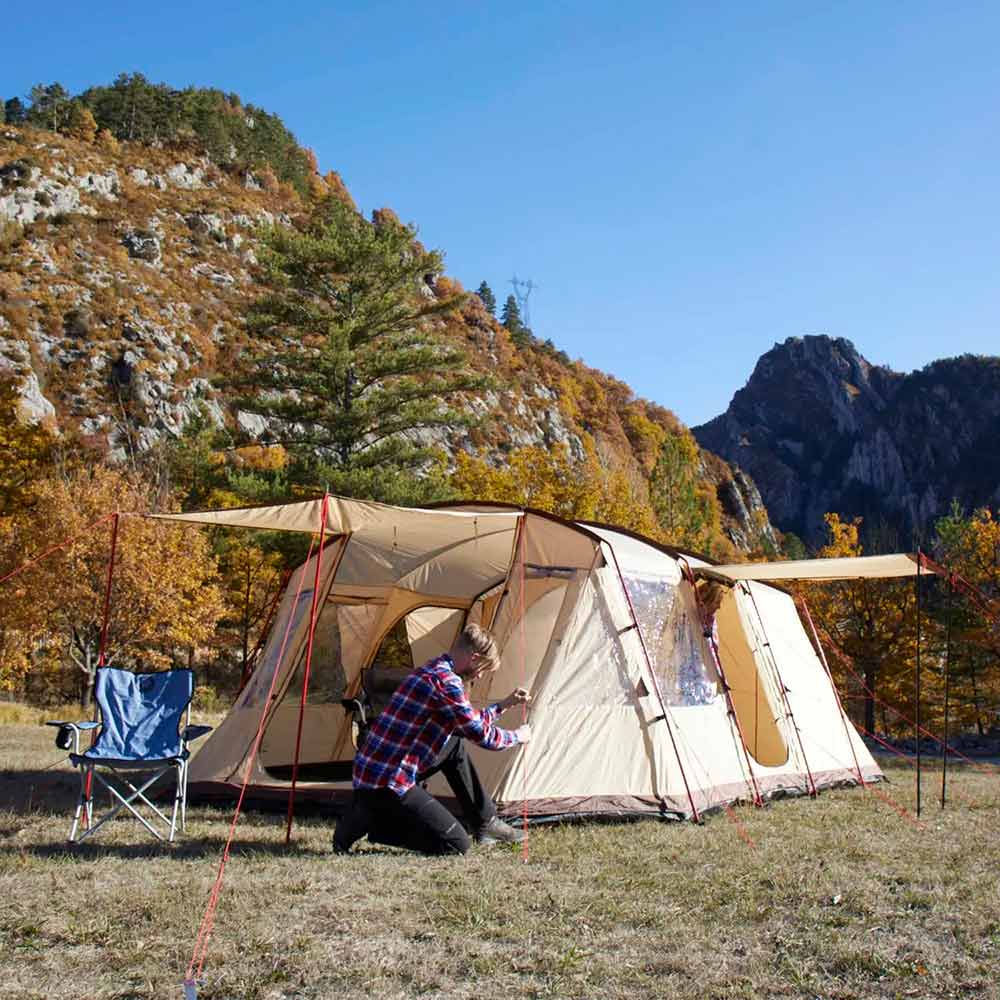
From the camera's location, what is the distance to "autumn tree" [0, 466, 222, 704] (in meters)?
16.9

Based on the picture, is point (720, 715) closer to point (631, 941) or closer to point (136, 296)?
point (631, 941)

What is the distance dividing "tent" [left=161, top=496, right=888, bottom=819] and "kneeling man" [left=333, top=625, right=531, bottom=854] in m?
0.81

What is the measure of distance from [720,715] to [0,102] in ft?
198

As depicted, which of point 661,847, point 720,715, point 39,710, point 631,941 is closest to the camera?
point 631,941

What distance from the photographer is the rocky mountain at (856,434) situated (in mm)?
98938

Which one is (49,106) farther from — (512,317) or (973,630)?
(973,630)

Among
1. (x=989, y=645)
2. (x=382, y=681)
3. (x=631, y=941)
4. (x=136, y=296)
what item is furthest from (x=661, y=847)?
(x=136, y=296)

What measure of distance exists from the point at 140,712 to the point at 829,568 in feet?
15.9

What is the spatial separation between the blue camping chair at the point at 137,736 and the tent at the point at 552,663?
688mm

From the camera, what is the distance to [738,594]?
8.50 meters

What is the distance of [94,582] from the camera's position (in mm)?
17328

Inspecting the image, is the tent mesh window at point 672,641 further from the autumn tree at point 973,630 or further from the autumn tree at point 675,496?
the autumn tree at point 675,496

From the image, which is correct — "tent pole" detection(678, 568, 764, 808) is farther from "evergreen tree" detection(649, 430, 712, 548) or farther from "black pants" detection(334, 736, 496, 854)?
"evergreen tree" detection(649, 430, 712, 548)

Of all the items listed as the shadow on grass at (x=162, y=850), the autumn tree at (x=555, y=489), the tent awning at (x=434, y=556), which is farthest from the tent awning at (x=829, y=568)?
the autumn tree at (x=555, y=489)
